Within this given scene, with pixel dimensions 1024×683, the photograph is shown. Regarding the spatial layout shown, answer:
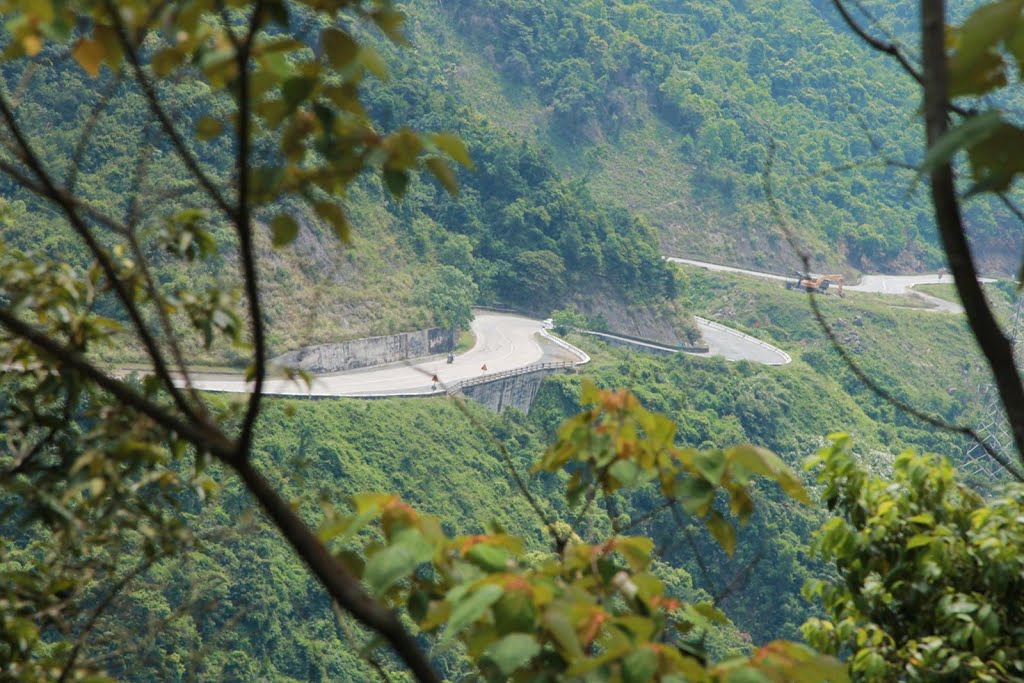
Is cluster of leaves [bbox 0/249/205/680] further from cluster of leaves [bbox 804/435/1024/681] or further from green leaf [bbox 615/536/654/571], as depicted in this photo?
cluster of leaves [bbox 804/435/1024/681]

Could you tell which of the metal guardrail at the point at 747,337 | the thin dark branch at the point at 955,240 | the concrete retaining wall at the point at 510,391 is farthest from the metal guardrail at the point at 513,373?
the thin dark branch at the point at 955,240

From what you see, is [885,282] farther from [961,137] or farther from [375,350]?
[961,137]

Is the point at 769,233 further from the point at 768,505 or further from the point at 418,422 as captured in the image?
the point at 418,422

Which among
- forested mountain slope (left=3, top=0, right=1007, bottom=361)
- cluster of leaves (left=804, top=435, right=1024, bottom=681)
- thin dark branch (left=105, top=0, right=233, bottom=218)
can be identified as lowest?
forested mountain slope (left=3, top=0, right=1007, bottom=361)

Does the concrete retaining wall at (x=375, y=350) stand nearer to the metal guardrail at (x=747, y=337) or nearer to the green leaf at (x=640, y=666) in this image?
the metal guardrail at (x=747, y=337)

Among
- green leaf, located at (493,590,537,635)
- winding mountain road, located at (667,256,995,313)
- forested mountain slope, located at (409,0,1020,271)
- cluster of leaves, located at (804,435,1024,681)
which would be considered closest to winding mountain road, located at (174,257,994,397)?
winding mountain road, located at (667,256,995,313)

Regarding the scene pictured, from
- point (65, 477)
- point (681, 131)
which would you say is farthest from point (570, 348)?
point (65, 477)
